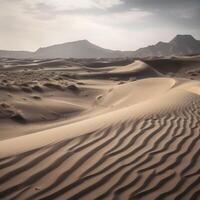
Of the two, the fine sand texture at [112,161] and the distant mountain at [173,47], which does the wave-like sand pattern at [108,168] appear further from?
the distant mountain at [173,47]

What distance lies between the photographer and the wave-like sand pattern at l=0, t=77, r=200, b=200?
10.1 ft

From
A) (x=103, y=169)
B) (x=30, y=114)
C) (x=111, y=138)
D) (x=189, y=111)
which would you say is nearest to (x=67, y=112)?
(x=30, y=114)

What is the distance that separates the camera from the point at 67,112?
1128 cm

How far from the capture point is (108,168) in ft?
11.9

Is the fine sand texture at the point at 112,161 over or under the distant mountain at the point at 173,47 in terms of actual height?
under

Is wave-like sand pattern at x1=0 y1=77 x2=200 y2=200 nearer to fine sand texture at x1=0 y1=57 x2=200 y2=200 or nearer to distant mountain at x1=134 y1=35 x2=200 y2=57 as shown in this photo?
fine sand texture at x1=0 y1=57 x2=200 y2=200

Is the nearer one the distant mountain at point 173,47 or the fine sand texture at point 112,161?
the fine sand texture at point 112,161

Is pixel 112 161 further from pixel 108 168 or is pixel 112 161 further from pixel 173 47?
pixel 173 47

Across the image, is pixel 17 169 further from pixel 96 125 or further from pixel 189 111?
pixel 189 111

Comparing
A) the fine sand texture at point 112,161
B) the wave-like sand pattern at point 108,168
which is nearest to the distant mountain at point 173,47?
the fine sand texture at point 112,161

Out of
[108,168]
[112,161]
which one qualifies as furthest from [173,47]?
[108,168]

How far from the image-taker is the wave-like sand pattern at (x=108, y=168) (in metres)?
3.09

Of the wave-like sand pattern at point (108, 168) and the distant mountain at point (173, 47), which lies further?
the distant mountain at point (173, 47)

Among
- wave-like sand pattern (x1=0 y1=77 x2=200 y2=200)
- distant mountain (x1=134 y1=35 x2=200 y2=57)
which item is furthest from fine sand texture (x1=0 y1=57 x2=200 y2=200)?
distant mountain (x1=134 y1=35 x2=200 y2=57)
